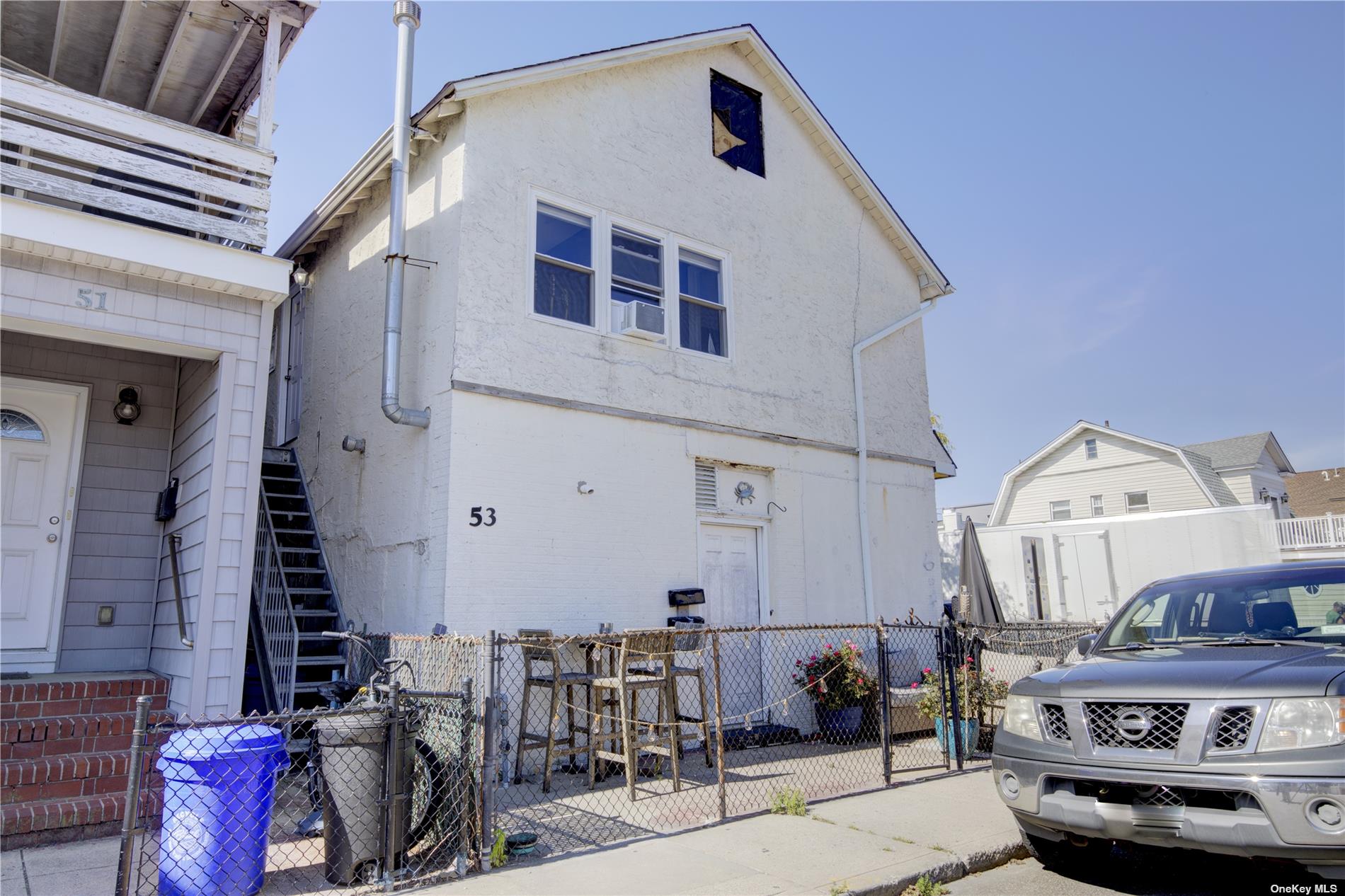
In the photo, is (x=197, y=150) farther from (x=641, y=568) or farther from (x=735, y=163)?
(x=735, y=163)

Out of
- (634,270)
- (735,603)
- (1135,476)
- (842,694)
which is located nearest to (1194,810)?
(842,694)

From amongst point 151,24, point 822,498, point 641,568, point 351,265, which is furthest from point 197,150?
point 822,498

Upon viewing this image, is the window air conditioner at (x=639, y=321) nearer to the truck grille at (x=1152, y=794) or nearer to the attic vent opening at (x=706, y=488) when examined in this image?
the attic vent opening at (x=706, y=488)

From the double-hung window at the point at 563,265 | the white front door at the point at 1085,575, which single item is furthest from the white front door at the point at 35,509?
the white front door at the point at 1085,575

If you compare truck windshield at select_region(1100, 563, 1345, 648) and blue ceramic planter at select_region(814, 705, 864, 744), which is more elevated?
truck windshield at select_region(1100, 563, 1345, 648)

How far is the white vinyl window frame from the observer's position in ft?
27.6

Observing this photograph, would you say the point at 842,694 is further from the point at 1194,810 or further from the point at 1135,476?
the point at 1135,476

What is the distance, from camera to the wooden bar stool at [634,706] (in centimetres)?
624

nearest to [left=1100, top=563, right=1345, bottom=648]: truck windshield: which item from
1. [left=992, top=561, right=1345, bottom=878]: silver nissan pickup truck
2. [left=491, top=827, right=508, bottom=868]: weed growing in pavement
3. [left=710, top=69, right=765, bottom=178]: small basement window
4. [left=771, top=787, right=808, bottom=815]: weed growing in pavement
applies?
[left=992, top=561, right=1345, bottom=878]: silver nissan pickup truck

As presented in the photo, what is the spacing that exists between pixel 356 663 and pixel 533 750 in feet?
5.93

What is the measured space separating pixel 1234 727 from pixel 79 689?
7456 millimetres

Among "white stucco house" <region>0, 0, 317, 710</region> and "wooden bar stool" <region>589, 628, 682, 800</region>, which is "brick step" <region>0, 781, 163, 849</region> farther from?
"wooden bar stool" <region>589, 628, 682, 800</region>

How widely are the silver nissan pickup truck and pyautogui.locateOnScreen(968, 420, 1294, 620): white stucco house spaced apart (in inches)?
688

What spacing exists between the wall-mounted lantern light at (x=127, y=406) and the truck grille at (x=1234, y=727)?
28.6 ft
